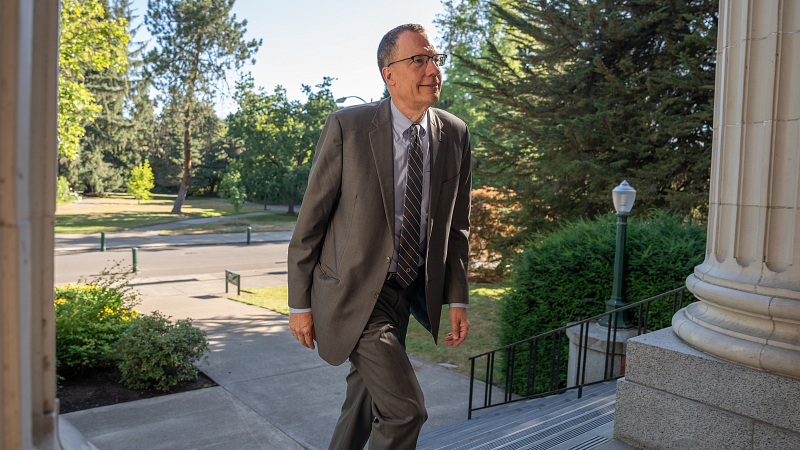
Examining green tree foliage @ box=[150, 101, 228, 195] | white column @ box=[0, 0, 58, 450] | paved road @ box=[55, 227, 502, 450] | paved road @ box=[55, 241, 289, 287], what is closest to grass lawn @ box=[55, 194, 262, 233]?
green tree foliage @ box=[150, 101, 228, 195]

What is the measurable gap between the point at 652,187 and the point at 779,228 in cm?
772

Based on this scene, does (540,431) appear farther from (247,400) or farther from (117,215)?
(117,215)

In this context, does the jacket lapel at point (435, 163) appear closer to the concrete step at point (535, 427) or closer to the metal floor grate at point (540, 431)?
the concrete step at point (535, 427)

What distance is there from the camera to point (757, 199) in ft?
10.4

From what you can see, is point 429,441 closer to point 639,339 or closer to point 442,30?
point 639,339

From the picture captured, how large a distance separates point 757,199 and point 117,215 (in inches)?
1600

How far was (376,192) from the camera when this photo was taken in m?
2.71

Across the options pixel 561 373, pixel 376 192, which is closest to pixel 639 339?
pixel 376 192

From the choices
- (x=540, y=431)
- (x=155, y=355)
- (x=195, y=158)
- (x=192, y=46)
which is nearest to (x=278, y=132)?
(x=192, y=46)

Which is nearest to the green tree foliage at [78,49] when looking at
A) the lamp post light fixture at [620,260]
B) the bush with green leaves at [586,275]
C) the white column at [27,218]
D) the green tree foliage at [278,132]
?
the bush with green leaves at [586,275]

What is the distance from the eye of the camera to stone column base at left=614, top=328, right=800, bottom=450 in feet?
9.57

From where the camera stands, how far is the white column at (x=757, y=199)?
9.93ft

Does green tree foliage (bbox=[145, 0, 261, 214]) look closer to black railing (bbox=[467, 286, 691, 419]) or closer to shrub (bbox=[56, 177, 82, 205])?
shrub (bbox=[56, 177, 82, 205])

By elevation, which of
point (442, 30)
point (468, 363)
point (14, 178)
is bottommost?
point (468, 363)
